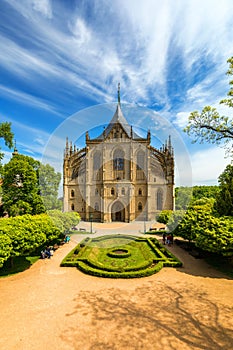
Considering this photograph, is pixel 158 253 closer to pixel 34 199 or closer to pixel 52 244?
pixel 52 244

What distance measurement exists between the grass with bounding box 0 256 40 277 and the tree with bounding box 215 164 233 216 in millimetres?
19456

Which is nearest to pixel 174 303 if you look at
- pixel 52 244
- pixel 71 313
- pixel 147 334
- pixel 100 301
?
pixel 147 334

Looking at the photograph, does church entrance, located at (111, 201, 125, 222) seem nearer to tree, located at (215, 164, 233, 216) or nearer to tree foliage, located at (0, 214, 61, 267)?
tree foliage, located at (0, 214, 61, 267)

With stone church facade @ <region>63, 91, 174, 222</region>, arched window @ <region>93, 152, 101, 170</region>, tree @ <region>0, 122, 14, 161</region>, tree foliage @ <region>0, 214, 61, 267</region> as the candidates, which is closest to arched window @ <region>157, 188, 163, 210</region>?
stone church facade @ <region>63, 91, 174, 222</region>

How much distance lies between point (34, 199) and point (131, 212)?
878 inches

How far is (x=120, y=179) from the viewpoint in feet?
143

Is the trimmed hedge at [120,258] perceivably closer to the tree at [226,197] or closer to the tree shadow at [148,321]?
the tree shadow at [148,321]

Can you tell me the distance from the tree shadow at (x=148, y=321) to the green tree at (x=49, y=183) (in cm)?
2319

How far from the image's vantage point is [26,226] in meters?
16.2

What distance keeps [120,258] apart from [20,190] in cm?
1685

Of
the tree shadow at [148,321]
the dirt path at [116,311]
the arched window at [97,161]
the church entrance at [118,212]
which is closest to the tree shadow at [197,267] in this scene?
the dirt path at [116,311]

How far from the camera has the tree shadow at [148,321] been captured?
8070 mm

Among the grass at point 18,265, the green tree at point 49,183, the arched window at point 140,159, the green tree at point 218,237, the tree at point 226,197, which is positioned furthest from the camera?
the arched window at point 140,159

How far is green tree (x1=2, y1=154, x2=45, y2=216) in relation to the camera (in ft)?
83.8
